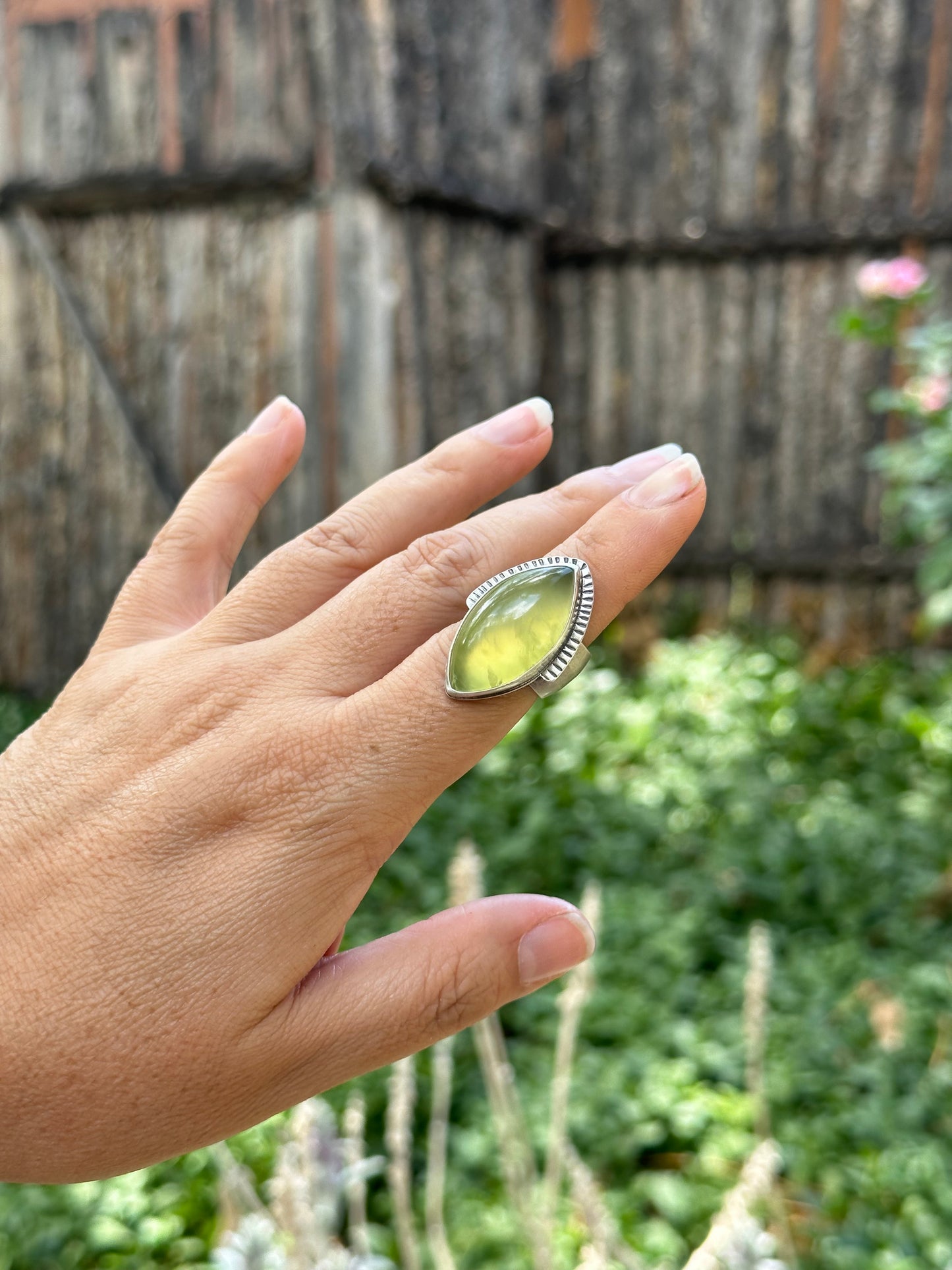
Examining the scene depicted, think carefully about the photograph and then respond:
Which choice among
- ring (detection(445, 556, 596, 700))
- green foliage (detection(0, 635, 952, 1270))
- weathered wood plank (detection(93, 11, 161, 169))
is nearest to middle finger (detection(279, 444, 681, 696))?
ring (detection(445, 556, 596, 700))

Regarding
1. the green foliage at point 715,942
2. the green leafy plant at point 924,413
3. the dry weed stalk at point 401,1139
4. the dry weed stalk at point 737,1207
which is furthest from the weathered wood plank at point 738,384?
the dry weed stalk at point 737,1207

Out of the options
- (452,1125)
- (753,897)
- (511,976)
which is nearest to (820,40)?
(753,897)

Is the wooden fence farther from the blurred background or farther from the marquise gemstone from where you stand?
the marquise gemstone

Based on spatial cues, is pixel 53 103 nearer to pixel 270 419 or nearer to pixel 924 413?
pixel 924 413

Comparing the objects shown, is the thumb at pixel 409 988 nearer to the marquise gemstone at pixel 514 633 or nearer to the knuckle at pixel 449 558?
the marquise gemstone at pixel 514 633

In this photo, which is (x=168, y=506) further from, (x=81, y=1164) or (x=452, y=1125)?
(x=81, y=1164)

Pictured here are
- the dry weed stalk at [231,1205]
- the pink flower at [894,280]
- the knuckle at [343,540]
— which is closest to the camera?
the knuckle at [343,540]

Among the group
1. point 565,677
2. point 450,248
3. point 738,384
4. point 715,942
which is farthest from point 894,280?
point 565,677
